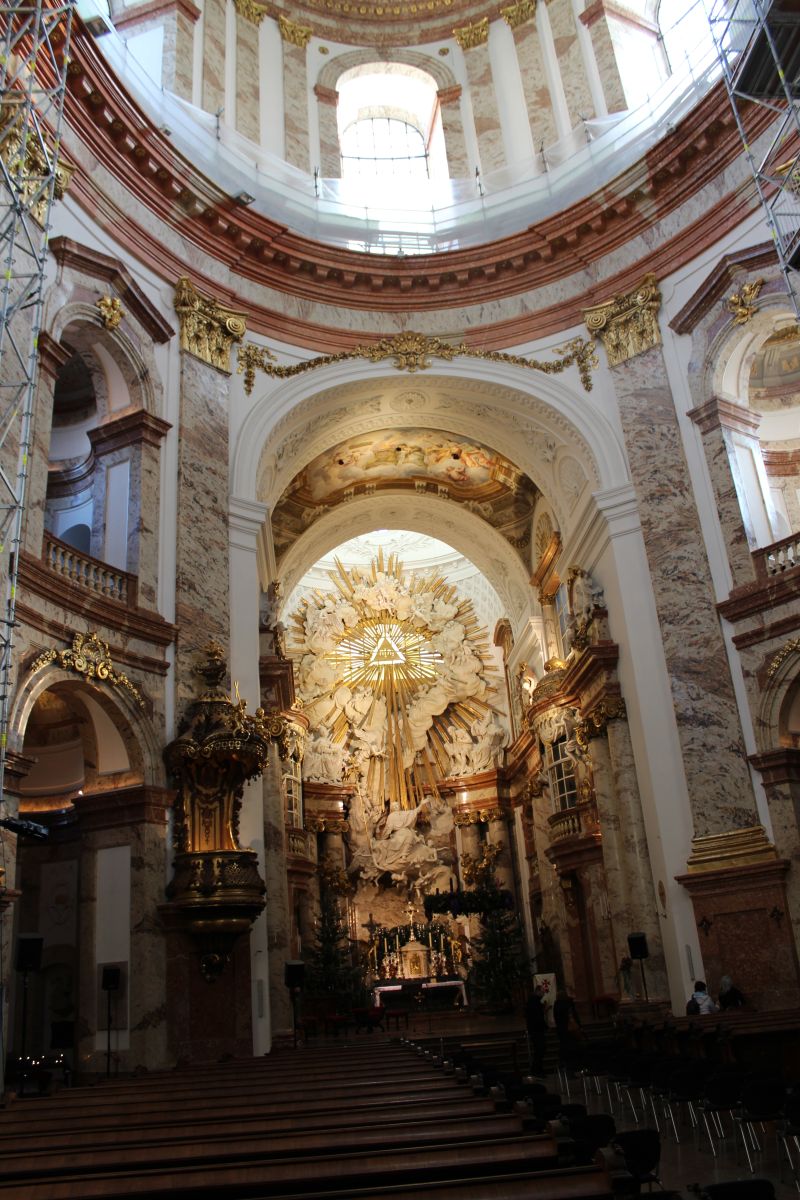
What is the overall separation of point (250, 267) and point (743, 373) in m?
7.70

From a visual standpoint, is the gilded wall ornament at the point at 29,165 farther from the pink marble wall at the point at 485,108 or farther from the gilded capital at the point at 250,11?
the pink marble wall at the point at 485,108

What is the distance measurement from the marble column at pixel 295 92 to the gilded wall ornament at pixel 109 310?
6.65 meters

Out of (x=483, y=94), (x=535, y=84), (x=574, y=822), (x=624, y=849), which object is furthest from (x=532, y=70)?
(x=624, y=849)

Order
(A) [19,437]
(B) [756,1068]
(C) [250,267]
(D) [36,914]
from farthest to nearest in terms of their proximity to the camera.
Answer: (C) [250,267], (D) [36,914], (A) [19,437], (B) [756,1068]

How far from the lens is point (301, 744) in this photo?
2272 cm

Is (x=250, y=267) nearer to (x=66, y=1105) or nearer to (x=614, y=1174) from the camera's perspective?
(x=66, y=1105)

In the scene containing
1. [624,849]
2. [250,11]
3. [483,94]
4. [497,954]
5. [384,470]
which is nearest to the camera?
[624,849]

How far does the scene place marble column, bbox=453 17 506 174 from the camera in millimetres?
18938

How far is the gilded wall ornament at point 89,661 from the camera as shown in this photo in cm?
1061

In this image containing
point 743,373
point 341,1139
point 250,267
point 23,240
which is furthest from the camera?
point 250,267

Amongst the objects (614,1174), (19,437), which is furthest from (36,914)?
(614,1174)

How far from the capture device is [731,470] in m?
14.2

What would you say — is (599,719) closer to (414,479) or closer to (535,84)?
(414,479)

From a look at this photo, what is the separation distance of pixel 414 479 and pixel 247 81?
7.95 meters
